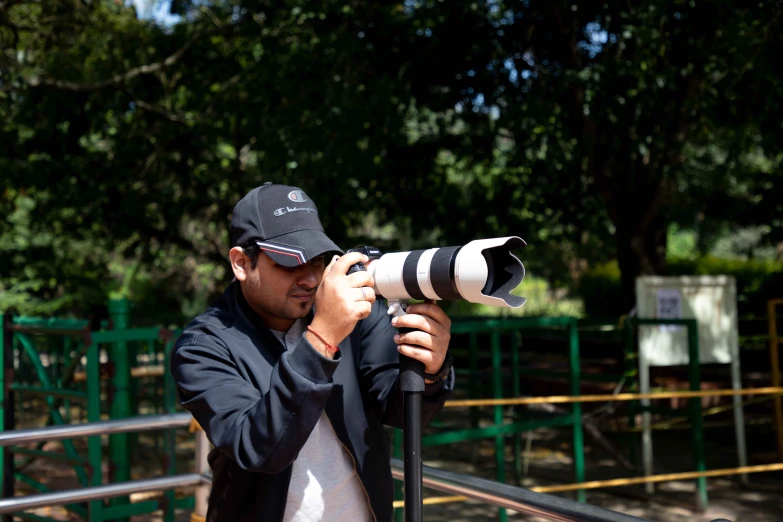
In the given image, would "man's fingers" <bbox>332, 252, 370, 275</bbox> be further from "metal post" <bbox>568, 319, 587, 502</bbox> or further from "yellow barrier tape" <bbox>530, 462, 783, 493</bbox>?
"metal post" <bbox>568, 319, 587, 502</bbox>

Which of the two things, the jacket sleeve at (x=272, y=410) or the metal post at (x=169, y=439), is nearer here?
the jacket sleeve at (x=272, y=410)

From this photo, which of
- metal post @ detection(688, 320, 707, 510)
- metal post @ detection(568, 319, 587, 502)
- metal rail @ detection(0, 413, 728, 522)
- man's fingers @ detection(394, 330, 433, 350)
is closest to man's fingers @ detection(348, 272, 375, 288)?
man's fingers @ detection(394, 330, 433, 350)

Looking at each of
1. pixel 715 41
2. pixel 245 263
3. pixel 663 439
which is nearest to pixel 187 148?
pixel 715 41

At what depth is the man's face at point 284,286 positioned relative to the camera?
5.49 ft

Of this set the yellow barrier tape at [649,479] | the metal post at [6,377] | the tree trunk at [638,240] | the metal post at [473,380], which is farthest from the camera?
the tree trunk at [638,240]

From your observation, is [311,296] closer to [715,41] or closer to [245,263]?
[245,263]

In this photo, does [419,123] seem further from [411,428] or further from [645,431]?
[411,428]

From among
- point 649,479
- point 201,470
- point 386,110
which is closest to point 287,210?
point 201,470

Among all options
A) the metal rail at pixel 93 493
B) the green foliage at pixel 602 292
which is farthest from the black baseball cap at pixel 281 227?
the green foliage at pixel 602 292

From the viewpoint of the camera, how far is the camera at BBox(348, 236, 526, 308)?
4.72 feet

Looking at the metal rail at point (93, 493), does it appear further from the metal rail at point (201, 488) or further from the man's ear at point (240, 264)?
the man's ear at point (240, 264)

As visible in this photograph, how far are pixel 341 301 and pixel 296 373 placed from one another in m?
0.15

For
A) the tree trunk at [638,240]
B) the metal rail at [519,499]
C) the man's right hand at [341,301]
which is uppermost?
the tree trunk at [638,240]

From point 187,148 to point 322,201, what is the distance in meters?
2.23
